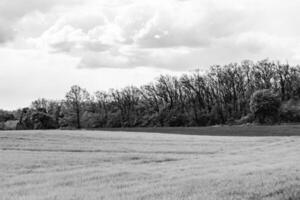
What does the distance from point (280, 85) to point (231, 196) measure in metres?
92.3

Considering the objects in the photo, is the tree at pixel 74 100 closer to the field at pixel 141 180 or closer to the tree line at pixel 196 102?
the tree line at pixel 196 102

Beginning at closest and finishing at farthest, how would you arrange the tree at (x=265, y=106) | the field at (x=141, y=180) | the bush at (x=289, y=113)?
the field at (x=141, y=180), the tree at (x=265, y=106), the bush at (x=289, y=113)

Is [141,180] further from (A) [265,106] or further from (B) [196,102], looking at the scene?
(B) [196,102]

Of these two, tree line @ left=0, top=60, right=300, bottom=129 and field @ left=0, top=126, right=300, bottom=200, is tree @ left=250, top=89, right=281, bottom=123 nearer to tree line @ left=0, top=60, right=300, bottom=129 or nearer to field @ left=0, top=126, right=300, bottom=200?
tree line @ left=0, top=60, right=300, bottom=129

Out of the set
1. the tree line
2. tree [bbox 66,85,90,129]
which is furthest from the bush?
tree [bbox 66,85,90,129]

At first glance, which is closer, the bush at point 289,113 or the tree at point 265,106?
the tree at point 265,106

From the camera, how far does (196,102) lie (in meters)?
114

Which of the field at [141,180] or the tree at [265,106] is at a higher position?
the tree at [265,106]

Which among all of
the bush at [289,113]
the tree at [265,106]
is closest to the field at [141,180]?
the tree at [265,106]

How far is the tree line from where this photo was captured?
91.6 meters

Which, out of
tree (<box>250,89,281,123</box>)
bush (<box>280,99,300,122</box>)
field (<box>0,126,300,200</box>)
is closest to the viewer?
field (<box>0,126,300,200</box>)

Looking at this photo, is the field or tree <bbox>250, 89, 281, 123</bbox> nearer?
the field

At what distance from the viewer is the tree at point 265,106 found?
7575cm

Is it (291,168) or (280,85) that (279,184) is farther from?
(280,85)
